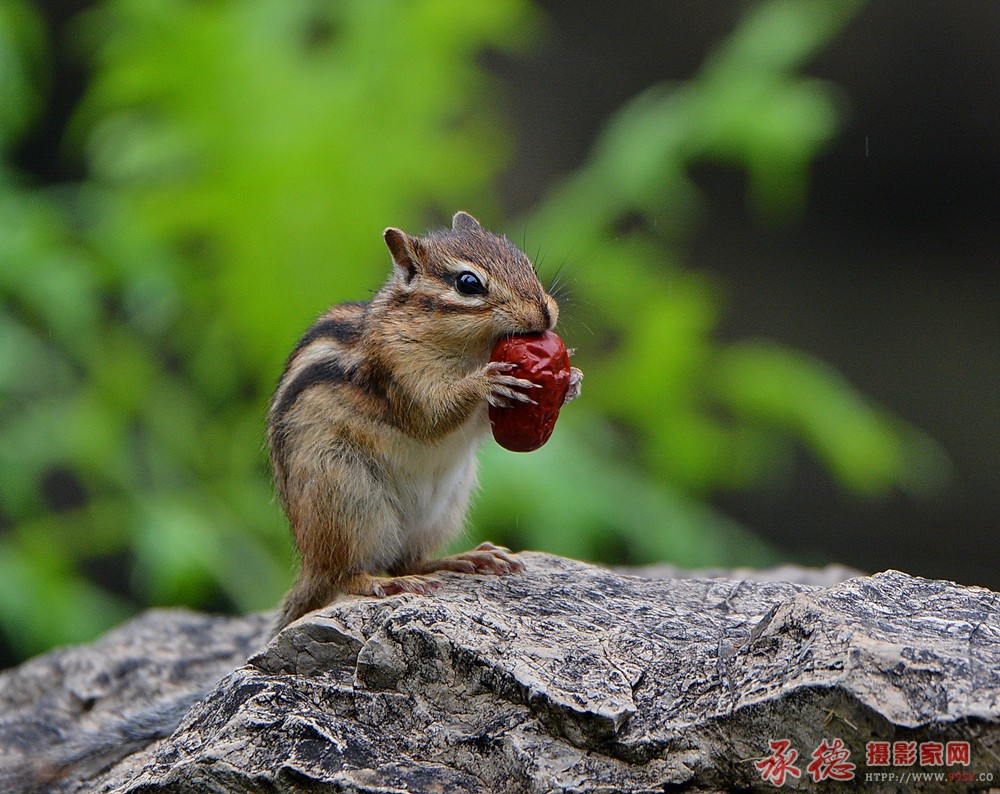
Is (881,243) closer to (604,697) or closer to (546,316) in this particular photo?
(546,316)

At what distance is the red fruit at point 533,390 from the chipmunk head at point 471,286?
5cm

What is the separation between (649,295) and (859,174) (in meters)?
3.49

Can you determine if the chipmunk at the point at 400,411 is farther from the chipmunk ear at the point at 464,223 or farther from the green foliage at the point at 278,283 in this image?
the green foliage at the point at 278,283

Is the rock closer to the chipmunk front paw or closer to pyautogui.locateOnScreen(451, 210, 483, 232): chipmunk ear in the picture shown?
the chipmunk front paw

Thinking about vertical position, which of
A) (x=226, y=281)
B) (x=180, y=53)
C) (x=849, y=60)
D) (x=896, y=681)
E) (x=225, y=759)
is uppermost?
(x=849, y=60)

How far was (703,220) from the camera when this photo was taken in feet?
29.3

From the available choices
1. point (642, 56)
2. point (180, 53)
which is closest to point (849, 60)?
point (642, 56)

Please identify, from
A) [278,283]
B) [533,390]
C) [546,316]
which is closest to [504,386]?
[533,390]

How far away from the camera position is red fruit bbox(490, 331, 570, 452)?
9.94 ft

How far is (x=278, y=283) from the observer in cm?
572

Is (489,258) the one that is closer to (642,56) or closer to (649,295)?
(649,295)

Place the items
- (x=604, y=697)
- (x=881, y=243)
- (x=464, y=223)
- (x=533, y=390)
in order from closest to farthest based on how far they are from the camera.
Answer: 1. (x=604, y=697)
2. (x=533, y=390)
3. (x=464, y=223)
4. (x=881, y=243)

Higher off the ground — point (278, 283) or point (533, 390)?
point (278, 283)

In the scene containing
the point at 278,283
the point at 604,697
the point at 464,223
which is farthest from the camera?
the point at 278,283
